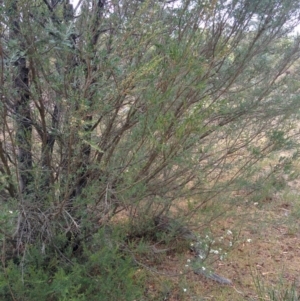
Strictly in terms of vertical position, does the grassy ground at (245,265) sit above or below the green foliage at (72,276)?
below

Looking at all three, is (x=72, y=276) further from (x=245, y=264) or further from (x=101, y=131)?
(x=245, y=264)

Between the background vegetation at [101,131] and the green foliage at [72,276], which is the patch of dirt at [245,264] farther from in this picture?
the green foliage at [72,276]

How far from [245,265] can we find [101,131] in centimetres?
228

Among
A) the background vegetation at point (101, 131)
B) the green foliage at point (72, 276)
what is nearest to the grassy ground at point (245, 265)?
the background vegetation at point (101, 131)

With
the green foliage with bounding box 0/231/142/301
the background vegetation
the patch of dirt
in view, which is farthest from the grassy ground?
the green foliage with bounding box 0/231/142/301

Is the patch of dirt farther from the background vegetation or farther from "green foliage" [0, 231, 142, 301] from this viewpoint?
"green foliage" [0, 231, 142, 301]

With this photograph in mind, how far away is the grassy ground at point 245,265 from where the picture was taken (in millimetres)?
3840

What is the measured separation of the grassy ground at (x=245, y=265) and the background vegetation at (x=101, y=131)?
1.21ft

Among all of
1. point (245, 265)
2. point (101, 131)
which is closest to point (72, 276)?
point (101, 131)

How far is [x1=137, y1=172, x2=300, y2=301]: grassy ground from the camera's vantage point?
384 centimetres

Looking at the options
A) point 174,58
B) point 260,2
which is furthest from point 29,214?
point 260,2

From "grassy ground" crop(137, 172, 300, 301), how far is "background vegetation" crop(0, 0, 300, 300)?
369mm

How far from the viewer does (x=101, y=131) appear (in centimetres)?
333

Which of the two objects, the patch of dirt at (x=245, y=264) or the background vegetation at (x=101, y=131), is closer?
the background vegetation at (x=101, y=131)
